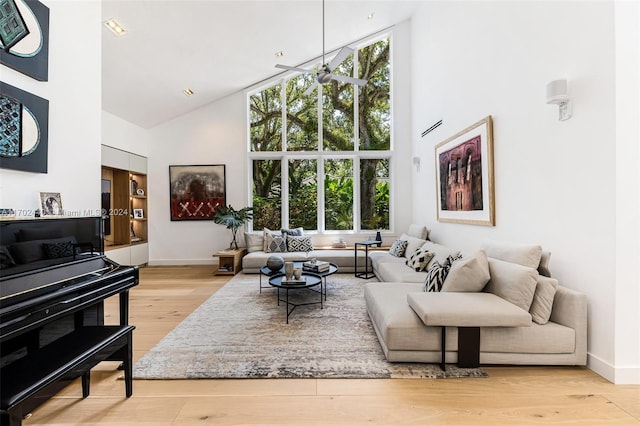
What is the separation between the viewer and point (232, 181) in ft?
21.0

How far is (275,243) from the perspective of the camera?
5.84 metres

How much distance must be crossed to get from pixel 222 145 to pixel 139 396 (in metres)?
5.26

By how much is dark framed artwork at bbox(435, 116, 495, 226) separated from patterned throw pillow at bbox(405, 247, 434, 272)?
0.63m

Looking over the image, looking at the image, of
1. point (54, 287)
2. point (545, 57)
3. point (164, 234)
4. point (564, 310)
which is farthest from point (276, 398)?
point (164, 234)

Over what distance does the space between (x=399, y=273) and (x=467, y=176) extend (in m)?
1.51

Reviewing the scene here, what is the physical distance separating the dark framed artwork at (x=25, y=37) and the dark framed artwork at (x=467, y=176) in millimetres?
4029

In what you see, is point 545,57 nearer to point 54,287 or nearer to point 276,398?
point 276,398

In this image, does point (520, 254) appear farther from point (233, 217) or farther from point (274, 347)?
point (233, 217)

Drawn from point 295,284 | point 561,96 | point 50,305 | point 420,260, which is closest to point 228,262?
point 295,284

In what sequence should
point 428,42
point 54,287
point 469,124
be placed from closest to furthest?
point 54,287 < point 469,124 < point 428,42

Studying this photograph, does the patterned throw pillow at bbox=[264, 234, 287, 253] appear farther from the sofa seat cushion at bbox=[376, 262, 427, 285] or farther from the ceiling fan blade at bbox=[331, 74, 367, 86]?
the ceiling fan blade at bbox=[331, 74, 367, 86]

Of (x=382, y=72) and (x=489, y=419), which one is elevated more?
(x=382, y=72)

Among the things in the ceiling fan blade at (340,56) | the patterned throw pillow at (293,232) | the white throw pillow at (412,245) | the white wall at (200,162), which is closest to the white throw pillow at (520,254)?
the white throw pillow at (412,245)

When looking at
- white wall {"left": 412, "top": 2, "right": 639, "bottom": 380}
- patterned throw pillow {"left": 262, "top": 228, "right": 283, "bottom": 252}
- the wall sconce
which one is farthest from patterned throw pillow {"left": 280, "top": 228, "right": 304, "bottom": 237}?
the wall sconce
